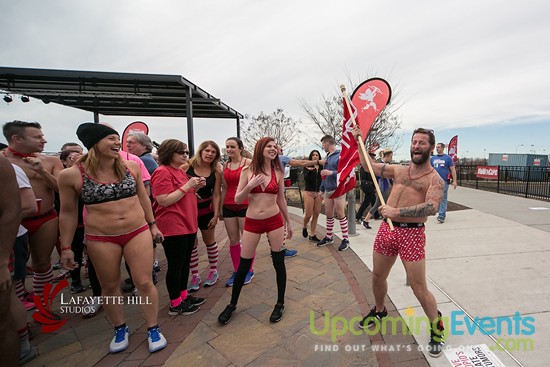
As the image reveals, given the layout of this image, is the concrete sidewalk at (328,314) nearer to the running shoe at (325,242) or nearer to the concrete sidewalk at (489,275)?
the concrete sidewalk at (489,275)

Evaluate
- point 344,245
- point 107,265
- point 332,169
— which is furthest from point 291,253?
point 107,265

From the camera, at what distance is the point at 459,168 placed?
15500 millimetres

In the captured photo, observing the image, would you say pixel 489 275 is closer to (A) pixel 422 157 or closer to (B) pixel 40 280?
(A) pixel 422 157

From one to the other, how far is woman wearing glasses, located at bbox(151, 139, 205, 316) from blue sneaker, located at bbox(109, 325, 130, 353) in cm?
54

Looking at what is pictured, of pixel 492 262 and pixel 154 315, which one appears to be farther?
pixel 492 262

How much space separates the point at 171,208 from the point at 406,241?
223 centimetres

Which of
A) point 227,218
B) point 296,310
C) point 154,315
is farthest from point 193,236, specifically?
point 296,310

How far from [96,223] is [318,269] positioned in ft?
9.51

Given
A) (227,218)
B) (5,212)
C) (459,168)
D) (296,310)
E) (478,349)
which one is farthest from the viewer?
(459,168)

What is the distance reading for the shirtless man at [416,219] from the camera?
210 centimetres

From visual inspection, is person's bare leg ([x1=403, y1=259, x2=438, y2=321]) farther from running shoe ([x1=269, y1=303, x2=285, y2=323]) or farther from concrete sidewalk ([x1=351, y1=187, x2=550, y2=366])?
running shoe ([x1=269, y1=303, x2=285, y2=323])

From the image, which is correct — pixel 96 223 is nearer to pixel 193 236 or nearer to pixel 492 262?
pixel 193 236

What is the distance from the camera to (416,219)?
2.14 metres

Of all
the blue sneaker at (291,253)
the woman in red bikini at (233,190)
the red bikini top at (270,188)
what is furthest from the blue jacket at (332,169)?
the red bikini top at (270,188)
